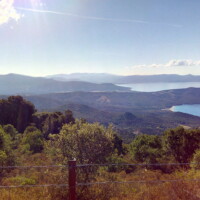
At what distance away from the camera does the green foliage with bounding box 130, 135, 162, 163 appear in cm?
2234

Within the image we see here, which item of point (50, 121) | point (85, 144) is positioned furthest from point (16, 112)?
point (85, 144)

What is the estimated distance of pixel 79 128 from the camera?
7.17 metres

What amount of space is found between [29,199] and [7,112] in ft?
139

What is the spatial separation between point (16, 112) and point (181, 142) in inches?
1368

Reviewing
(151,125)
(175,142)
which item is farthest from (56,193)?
(151,125)

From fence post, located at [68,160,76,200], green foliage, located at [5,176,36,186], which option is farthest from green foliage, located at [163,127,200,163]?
fence post, located at [68,160,76,200]

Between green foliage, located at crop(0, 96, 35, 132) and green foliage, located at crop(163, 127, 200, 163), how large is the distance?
3299 centimetres

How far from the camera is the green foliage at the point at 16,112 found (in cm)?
4359

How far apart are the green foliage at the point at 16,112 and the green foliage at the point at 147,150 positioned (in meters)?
28.8

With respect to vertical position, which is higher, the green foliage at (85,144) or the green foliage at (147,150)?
the green foliage at (85,144)

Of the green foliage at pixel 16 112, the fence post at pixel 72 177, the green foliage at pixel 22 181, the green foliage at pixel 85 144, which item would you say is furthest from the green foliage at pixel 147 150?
the green foliage at pixel 16 112

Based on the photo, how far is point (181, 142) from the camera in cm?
2170

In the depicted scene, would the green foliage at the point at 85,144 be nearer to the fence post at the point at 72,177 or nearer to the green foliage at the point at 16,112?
the fence post at the point at 72,177

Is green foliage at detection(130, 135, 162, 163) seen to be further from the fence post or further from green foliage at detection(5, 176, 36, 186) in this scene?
the fence post
